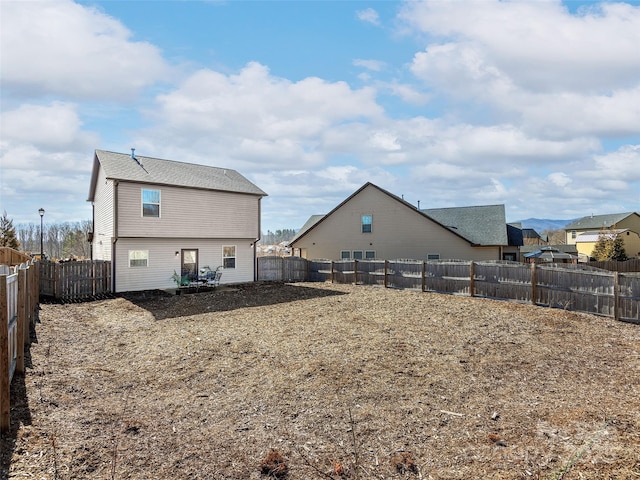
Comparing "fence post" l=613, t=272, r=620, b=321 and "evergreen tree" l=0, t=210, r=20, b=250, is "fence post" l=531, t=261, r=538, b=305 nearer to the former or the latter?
"fence post" l=613, t=272, r=620, b=321

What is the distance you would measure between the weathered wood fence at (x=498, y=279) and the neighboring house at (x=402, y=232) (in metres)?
6.04

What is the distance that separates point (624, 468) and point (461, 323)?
277 inches

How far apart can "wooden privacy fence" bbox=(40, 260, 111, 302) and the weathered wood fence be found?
26.2ft

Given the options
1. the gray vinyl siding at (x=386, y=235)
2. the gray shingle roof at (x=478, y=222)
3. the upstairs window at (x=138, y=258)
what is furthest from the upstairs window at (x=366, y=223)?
the upstairs window at (x=138, y=258)

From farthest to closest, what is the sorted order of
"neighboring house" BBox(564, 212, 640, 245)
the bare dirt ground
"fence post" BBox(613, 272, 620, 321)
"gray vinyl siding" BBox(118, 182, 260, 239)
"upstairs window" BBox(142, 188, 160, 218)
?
"neighboring house" BBox(564, 212, 640, 245) < "upstairs window" BBox(142, 188, 160, 218) < "gray vinyl siding" BBox(118, 182, 260, 239) < "fence post" BBox(613, 272, 620, 321) < the bare dirt ground

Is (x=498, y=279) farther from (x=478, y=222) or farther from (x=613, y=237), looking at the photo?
(x=613, y=237)

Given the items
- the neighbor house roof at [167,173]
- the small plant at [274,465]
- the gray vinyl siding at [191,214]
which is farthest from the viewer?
the neighbor house roof at [167,173]

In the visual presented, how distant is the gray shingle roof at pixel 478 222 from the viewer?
2391 centimetres

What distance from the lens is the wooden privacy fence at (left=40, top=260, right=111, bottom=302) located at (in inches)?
595

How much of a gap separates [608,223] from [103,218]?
56566mm

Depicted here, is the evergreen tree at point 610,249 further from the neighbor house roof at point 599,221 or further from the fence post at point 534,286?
the fence post at point 534,286

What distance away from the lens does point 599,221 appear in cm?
5194

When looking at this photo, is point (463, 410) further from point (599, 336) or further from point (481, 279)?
point (481, 279)

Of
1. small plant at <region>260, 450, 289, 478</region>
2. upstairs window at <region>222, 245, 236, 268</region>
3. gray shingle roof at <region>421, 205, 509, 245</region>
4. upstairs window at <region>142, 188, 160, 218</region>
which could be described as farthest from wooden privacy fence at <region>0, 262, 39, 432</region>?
gray shingle roof at <region>421, 205, 509, 245</region>
